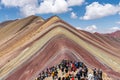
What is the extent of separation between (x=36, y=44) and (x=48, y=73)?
37.6m

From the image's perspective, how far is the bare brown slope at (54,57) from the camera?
65750mm

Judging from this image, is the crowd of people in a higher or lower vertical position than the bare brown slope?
higher

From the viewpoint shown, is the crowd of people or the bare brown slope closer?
the crowd of people

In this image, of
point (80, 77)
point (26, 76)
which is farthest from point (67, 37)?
point (80, 77)

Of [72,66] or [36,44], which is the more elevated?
[72,66]

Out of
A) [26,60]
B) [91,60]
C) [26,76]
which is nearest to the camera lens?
[26,76]

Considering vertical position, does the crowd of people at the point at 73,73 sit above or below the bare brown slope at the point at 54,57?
above

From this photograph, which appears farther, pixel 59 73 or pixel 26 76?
pixel 26 76

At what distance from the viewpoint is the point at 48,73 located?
51.8m

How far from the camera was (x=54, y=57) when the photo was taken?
221 ft

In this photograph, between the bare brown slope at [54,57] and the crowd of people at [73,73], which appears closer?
the crowd of people at [73,73]

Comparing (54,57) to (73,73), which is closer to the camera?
(73,73)

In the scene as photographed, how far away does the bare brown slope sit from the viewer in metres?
65.8

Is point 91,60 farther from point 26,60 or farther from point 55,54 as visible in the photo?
point 26,60
